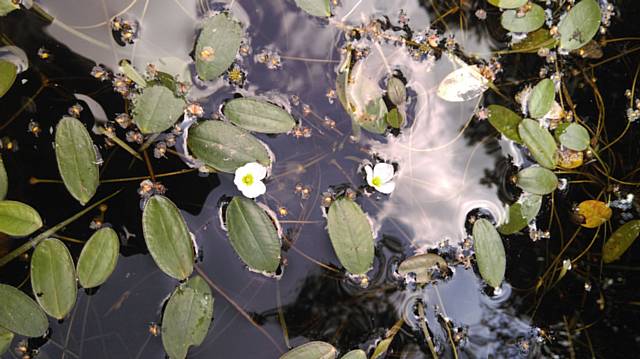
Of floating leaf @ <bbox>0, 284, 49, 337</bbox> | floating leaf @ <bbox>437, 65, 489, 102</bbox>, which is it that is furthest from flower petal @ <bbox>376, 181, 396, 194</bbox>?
floating leaf @ <bbox>0, 284, 49, 337</bbox>

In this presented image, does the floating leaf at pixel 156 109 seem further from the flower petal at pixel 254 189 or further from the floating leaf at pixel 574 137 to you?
the floating leaf at pixel 574 137

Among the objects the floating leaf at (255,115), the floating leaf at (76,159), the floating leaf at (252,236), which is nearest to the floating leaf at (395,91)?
the floating leaf at (255,115)

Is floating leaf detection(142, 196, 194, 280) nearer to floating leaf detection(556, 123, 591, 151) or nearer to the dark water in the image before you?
the dark water

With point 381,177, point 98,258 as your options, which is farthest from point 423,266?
point 98,258

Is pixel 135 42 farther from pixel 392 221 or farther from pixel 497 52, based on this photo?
pixel 497 52

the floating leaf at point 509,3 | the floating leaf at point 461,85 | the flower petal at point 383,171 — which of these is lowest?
the flower petal at point 383,171

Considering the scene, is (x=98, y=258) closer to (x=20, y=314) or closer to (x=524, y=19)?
(x=20, y=314)

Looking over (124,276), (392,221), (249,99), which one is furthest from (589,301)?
(124,276)
